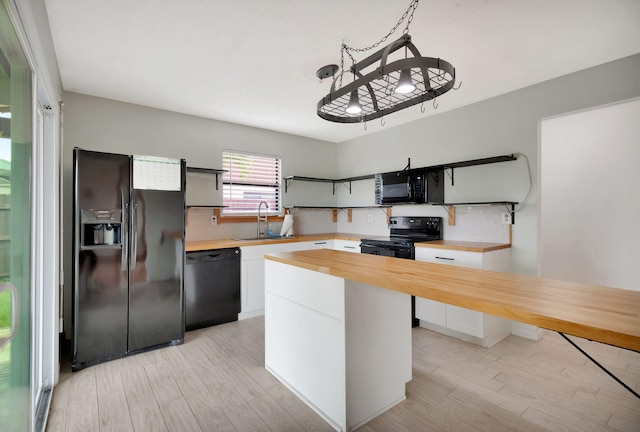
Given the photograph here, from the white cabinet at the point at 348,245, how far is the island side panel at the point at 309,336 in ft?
6.20

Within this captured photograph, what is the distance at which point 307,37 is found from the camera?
84.4 inches

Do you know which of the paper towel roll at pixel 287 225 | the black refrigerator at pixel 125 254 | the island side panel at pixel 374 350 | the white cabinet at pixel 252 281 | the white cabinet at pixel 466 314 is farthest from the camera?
the paper towel roll at pixel 287 225

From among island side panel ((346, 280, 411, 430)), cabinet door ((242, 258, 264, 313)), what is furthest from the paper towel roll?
island side panel ((346, 280, 411, 430))

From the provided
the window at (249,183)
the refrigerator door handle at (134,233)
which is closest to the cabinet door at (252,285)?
the window at (249,183)

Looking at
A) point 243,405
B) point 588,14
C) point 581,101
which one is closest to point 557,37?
point 588,14

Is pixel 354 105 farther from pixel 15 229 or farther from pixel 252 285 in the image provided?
pixel 252 285

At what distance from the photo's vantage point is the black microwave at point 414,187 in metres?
3.62

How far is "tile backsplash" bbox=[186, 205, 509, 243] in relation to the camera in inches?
132

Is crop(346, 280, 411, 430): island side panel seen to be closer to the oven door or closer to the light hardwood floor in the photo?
the light hardwood floor

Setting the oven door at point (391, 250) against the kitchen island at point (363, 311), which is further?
the oven door at point (391, 250)

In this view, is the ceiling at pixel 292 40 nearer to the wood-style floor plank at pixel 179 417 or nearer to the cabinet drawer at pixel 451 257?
the cabinet drawer at pixel 451 257

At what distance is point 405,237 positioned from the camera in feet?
13.0

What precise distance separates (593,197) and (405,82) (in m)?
3.56

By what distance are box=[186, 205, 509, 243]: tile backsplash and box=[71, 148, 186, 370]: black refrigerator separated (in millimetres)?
973
